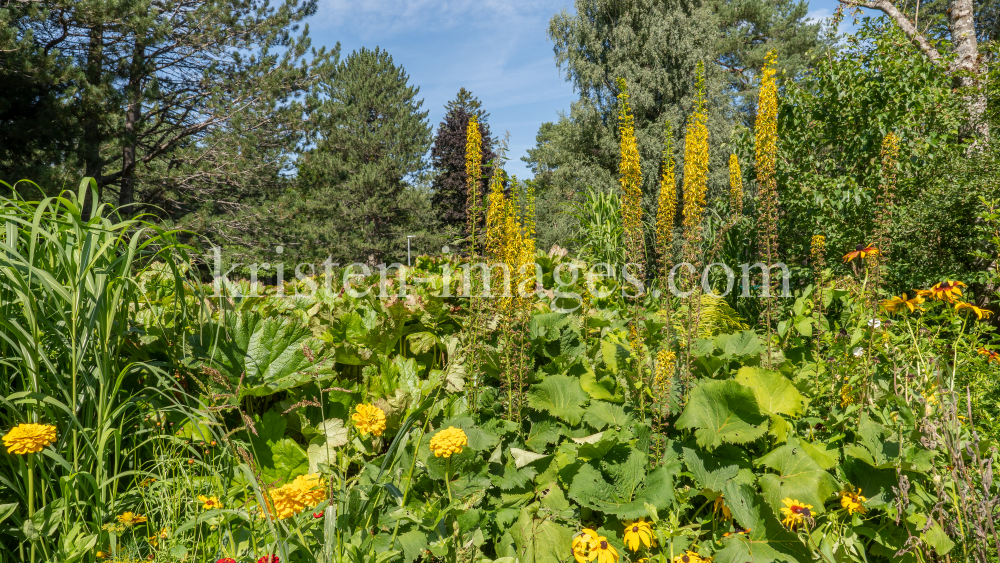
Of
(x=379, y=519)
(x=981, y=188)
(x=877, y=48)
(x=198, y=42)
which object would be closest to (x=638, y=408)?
(x=379, y=519)

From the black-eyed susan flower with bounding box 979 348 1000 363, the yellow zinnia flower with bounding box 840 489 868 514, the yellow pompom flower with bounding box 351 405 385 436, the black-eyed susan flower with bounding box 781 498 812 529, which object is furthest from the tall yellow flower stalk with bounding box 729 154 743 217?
the yellow pompom flower with bounding box 351 405 385 436

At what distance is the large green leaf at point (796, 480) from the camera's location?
53.7 inches

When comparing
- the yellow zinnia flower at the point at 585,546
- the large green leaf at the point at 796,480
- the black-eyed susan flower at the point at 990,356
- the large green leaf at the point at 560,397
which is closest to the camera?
the yellow zinnia flower at the point at 585,546

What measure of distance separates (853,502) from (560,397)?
2.99ft

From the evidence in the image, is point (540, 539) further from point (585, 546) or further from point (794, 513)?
point (794, 513)

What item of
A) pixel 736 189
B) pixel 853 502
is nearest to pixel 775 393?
pixel 853 502

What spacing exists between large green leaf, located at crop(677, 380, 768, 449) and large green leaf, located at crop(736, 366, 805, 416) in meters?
0.11

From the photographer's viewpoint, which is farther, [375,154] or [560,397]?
[375,154]

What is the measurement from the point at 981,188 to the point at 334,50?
36.9 ft

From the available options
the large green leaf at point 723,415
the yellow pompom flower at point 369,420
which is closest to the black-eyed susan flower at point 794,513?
the large green leaf at point 723,415

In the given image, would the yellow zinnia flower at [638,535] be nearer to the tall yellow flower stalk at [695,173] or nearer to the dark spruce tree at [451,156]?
the tall yellow flower stalk at [695,173]

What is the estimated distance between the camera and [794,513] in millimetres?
1177

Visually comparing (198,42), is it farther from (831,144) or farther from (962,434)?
(962,434)

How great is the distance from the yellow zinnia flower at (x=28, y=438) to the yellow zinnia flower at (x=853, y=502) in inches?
83.8
